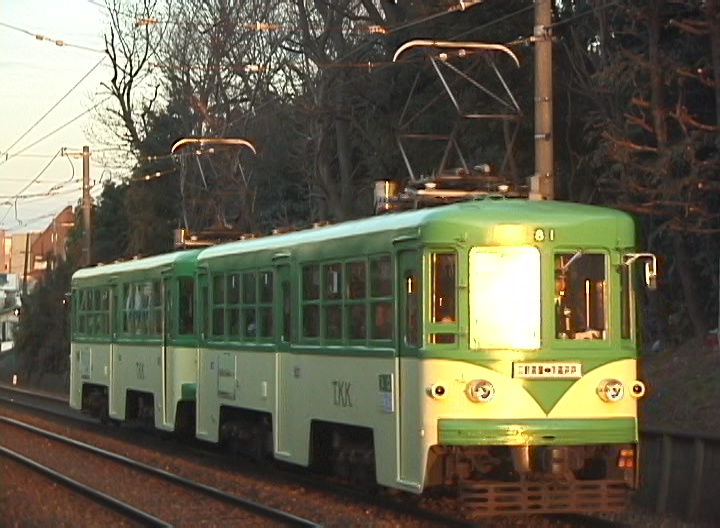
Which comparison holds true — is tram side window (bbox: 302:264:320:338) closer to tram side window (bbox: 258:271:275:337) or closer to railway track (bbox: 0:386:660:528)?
tram side window (bbox: 258:271:275:337)

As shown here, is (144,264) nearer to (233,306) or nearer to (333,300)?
(233,306)

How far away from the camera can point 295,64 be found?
43531 millimetres

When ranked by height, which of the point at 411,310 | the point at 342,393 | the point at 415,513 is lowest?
the point at 415,513

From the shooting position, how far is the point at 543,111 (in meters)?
18.5

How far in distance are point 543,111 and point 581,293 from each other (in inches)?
166

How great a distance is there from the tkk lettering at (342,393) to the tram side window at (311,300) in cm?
75

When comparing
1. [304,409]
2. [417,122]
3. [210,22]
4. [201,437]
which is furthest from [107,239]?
[304,409]

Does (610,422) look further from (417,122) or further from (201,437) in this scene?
(417,122)

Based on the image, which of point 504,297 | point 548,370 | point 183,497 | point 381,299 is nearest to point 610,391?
point 548,370

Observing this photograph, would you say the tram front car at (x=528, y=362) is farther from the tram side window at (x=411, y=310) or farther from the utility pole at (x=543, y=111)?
the utility pole at (x=543, y=111)

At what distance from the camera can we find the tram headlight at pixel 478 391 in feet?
46.6

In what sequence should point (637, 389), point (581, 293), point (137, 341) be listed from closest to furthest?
1. point (581, 293)
2. point (637, 389)
3. point (137, 341)

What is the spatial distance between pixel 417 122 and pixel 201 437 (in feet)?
49.8

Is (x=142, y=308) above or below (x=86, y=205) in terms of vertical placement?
below
